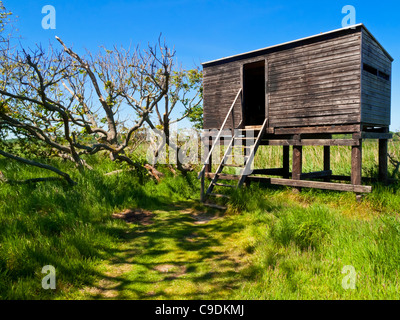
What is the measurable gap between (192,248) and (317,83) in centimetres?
680

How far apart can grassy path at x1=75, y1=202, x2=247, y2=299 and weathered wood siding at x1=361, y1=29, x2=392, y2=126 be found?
5.69 m

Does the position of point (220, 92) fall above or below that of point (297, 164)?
above

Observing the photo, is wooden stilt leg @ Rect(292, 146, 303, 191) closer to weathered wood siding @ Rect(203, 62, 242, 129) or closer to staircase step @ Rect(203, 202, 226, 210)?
weathered wood siding @ Rect(203, 62, 242, 129)

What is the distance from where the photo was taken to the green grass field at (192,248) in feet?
13.5

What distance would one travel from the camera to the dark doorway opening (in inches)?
529

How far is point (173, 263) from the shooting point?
5.27 meters

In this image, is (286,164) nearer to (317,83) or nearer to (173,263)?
(317,83)

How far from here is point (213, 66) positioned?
12.3m

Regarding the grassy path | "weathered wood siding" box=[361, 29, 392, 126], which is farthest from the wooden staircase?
"weathered wood siding" box=[361, 29, 392, 126]

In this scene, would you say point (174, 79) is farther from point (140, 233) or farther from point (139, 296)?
point (139, 296)

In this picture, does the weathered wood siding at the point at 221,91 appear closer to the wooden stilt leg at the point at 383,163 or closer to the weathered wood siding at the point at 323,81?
the weathered wood siding at the point at 323,81

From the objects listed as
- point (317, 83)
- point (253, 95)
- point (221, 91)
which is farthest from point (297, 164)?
point (253, 95)

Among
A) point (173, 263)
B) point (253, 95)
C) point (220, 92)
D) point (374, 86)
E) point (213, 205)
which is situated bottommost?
point (173, 263)

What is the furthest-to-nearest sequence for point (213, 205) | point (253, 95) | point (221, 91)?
point (253, 95) → point (221, 91) → point (213, 205)
